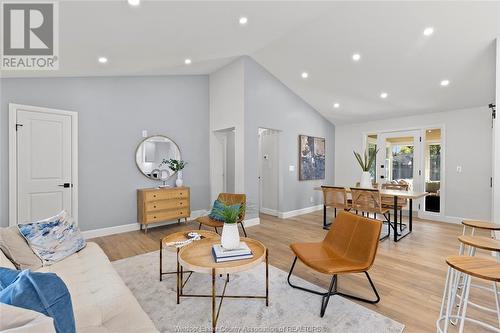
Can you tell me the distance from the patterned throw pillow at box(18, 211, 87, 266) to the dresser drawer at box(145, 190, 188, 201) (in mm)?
1869

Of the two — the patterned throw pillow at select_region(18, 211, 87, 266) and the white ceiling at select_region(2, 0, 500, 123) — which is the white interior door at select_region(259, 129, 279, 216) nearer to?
the white ceiling at select_region(2, 0, 500, 123)

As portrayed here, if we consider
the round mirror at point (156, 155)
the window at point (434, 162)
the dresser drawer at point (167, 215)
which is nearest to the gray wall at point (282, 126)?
the dresser drawer at point (167, 215)

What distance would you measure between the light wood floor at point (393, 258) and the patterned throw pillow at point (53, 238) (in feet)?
3.11

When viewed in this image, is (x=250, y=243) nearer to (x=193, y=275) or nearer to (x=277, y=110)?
(x=193, y=275)

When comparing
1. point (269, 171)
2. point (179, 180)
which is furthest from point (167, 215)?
point (269, 171)

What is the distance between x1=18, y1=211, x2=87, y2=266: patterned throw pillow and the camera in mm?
2002

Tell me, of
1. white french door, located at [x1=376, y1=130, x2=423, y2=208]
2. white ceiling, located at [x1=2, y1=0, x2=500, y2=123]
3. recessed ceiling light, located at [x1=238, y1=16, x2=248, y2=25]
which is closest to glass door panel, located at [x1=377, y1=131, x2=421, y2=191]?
white french door, located at [x1=376, y1=130, x2=423, y2=208]

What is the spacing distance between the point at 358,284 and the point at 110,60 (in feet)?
14.1

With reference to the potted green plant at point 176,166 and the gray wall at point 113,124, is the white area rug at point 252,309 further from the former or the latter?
the potted green plant at point 176,166

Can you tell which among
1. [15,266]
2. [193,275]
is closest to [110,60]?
[15,266]

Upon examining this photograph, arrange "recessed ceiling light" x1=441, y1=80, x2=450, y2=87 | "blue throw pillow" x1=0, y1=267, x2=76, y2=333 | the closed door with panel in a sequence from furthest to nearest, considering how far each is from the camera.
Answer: "recessed ceiling light" x1=441, y1=80, x2=450, y2=87
the closed door with panel
"blue throw pillow" x1=0, y1=267, x2=76, y2=333

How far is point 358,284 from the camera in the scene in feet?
8.00

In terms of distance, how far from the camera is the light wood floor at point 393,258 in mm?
2041

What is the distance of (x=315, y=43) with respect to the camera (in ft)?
13.1
